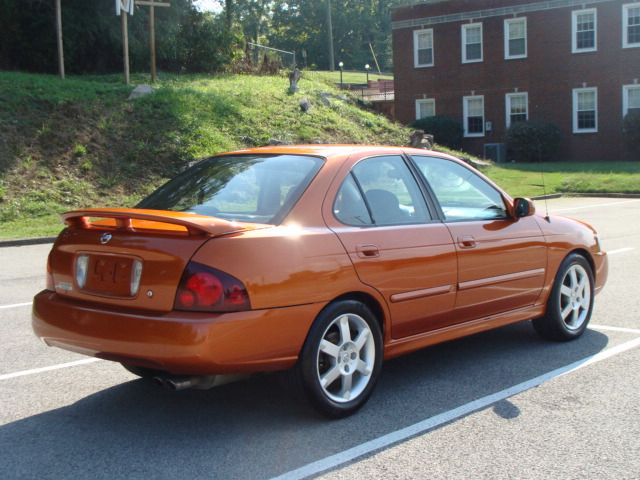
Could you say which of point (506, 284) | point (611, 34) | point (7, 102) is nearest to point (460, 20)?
point (611, 34)

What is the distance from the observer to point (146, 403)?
5.14 meters

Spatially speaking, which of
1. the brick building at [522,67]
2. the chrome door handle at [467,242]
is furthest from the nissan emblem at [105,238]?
the brick building at [522,67]

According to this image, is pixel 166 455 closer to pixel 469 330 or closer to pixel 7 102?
pixel 469 330

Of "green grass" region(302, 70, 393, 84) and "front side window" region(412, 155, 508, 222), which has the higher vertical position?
"green grass" region(302, 70, 393, 84)

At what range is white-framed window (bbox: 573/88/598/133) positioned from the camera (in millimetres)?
35094

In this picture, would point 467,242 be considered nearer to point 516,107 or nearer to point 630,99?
point 630,99

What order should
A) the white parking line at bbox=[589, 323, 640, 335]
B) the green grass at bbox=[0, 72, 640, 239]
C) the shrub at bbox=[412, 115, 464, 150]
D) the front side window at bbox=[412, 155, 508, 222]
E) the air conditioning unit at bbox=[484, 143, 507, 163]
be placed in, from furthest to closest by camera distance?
the shrub at bbox=[412, 115, 464, 150], the air conditioning unit at bbox=[484, 143, 507, 163], the green grass at bbox=[0, 72, 640, 239], the white parking line at bbox=[589, 323, 640, 335], the front side window at bbox=[412, 155, 508, 222]

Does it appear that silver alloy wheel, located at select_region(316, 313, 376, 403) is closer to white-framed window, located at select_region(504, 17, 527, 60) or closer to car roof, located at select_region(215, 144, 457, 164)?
car roof, located at select_region(215, 144, 457, 164)

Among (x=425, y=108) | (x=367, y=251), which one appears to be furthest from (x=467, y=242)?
(x=425, y=108)

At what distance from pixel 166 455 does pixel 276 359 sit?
76cm

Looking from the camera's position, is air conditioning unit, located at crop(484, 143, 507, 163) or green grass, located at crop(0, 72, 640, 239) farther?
air conditioning unit, located at crop(484, 143, 507, 163)

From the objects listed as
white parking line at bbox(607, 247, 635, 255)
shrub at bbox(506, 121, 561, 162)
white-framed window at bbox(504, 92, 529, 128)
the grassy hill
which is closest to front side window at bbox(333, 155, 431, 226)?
white parking line at bbox(607, 247, 635, 255)

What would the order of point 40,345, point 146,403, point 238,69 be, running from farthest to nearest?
point 238,69 → point 40,345 → point 146,403

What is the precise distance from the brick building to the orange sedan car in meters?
31.1
